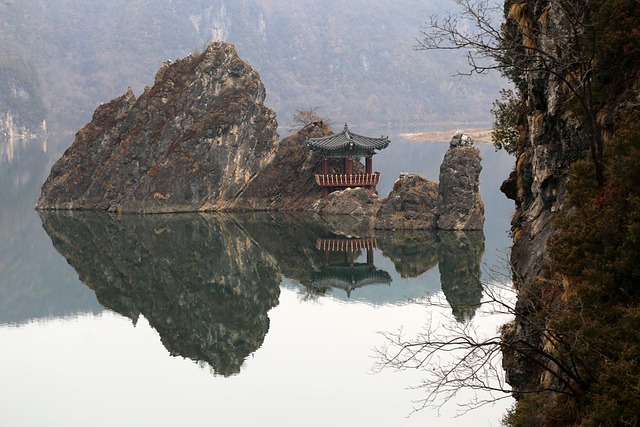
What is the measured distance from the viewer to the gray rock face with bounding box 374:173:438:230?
48812 mm

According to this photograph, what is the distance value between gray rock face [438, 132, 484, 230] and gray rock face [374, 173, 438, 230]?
814mm

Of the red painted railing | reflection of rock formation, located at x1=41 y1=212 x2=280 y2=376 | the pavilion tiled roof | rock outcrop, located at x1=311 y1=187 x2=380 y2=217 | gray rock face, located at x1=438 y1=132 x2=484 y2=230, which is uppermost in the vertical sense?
the pavilion tiled roof

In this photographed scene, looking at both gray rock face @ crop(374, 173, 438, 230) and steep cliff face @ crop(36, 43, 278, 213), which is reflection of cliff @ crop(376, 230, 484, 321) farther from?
steep cliff face @ crop(36, 43, 278, 213)

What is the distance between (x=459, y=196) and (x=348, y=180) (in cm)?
1171

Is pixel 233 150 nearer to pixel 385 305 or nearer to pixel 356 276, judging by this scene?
pixel 356 276

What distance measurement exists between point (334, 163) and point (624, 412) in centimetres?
5001

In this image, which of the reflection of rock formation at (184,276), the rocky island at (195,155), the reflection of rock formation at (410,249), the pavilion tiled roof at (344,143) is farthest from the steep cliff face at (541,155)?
the pavilion tiled roof at (344,143)

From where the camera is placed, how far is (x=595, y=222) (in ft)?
42.5

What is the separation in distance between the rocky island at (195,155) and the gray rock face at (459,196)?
8.21 metres

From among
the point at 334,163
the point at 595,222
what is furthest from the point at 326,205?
the point at 595,222

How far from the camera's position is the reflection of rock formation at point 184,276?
92.4ft

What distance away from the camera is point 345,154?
5862 centimetres

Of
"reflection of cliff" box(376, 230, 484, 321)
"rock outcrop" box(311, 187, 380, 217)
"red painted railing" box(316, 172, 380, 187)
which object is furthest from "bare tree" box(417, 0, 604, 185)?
"red painted railing" box(316, 172, 380, 187)

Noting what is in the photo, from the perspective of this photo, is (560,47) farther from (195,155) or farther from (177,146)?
(177,146)
